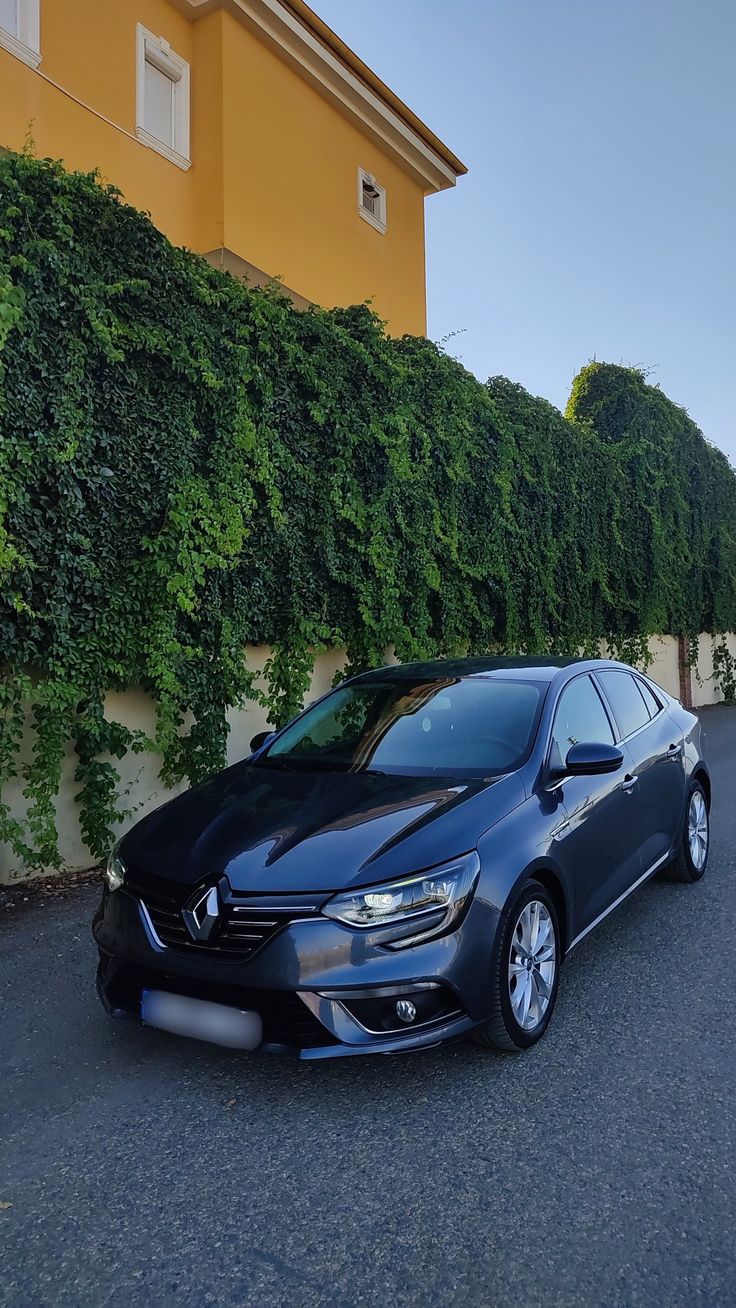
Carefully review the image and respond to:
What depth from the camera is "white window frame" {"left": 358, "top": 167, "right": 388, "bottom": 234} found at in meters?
13.1

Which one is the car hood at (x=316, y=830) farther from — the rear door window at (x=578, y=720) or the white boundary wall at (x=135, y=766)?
the white boundary wall at (x=135, y=766)

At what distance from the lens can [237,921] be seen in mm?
2936

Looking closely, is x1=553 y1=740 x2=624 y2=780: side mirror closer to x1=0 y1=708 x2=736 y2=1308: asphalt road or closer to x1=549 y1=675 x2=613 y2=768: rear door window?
x1=549 y1=675 x2=613 y2=768: rear door window

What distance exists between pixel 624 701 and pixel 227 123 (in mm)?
9323

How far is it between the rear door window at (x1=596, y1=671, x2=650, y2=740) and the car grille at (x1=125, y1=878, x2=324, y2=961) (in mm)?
2342

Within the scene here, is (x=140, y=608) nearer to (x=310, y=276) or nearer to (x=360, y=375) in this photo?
(x=360, y=375)

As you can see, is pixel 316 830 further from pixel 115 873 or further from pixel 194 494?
pixel 194 494

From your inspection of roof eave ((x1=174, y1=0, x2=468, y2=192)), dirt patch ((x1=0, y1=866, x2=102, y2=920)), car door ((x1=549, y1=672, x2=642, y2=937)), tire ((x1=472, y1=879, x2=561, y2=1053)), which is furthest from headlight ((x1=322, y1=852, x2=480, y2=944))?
roof eave ((x1=174, y1=0, x2=468, y2=192))

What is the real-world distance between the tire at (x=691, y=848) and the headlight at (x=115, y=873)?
3.29 metres

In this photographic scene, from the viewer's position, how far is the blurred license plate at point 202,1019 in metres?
2.88

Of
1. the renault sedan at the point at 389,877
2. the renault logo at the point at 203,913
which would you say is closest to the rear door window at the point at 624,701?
the renault sedan at the point at 389,877

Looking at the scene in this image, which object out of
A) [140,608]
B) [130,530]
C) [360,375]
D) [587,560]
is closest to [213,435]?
[130,530]

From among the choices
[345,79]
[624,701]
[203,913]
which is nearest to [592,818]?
[624,701]

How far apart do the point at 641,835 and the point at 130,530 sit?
12.6 feet
